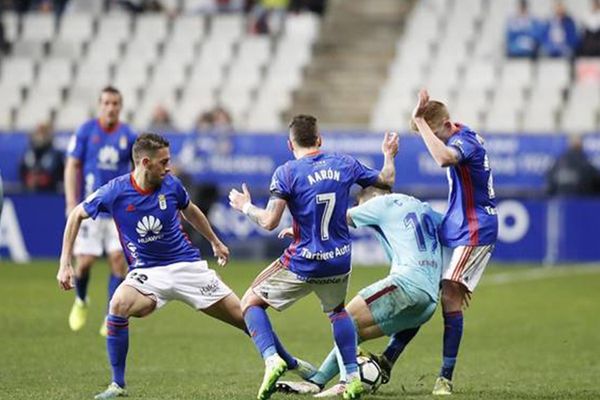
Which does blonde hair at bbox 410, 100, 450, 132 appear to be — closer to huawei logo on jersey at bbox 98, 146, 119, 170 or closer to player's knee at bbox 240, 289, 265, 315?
player's knee at bbox 240, 289, 265, 315

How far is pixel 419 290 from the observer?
36.4ft

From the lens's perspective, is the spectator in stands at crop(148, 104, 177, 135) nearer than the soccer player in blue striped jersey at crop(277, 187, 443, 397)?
No

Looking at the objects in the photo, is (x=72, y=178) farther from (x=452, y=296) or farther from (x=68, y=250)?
(x=452, y=296)

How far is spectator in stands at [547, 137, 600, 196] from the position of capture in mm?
25141

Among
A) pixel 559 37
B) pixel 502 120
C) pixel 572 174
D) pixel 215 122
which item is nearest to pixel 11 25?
pixel 215 122

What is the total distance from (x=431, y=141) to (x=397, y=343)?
164cm

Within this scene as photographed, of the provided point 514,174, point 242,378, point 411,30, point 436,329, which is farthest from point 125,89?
point 242,378

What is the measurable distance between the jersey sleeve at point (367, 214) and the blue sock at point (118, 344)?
1.88m

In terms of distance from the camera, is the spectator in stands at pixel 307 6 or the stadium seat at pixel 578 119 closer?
the stadium seat at pixel 578 119

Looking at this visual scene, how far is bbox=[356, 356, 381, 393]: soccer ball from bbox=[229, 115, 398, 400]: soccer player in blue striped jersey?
1.67 feet

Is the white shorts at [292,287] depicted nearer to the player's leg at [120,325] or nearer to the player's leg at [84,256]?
the player's leg at [120,325]

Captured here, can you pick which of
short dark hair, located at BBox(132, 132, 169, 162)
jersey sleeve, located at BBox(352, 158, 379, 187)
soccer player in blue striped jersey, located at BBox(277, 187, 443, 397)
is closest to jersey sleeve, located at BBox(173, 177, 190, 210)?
short dark hair, located at BBox(132, 132, 169, 162)

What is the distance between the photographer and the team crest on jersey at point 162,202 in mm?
10914

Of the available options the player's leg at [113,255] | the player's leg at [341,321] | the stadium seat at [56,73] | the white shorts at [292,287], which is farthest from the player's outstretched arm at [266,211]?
the stadium seat at [56,73]
